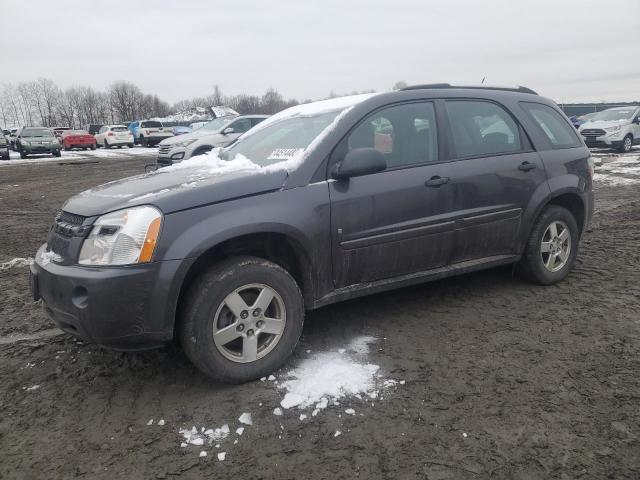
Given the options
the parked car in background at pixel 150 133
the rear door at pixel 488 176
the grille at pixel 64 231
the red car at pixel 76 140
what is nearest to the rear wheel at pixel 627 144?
the rear door at pixel 488 176

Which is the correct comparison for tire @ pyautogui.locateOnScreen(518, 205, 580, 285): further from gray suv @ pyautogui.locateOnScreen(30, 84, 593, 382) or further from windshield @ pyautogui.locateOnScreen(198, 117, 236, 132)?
windshield @ pyautogui.locateOnScreen(198, 117, 236, 132)

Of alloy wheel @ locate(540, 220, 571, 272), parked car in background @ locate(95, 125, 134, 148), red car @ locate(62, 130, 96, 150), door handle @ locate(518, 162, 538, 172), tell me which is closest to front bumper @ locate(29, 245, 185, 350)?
door handle @ locate(518, 162, 538, 172)

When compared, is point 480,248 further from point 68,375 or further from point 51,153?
point 51,153

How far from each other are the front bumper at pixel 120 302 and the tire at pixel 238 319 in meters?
0.15

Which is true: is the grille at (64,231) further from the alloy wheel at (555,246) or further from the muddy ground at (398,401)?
the alloy wheel at (555,246)

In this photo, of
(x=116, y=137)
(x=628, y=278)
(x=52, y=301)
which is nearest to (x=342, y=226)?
(x=52, y=301)

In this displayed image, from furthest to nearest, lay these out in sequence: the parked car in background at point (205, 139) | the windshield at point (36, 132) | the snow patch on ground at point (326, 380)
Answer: the windshield at point (36, 132)
the parked car in background at point (205, 139)
the snow patch on ground at point (326, 380)

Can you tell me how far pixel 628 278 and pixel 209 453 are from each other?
13.5ft

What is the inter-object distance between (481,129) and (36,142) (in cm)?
2719

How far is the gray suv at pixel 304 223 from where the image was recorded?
9.15 feet

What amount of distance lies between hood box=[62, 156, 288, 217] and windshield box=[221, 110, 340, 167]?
1.00 feet

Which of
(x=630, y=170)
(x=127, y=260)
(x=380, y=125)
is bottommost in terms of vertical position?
(x=630, y=170)

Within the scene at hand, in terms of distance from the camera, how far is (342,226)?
10.8 feet

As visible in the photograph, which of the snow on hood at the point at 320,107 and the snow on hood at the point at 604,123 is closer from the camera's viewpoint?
the snow on hood at the point at 320,107
